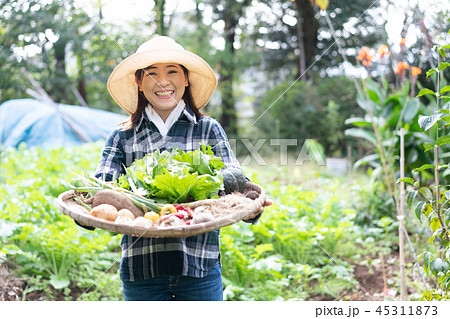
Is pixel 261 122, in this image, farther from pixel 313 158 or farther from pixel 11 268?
pixel 11 268

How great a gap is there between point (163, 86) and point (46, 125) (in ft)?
16.2

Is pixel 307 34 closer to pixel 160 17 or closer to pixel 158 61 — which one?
pixel 160 17

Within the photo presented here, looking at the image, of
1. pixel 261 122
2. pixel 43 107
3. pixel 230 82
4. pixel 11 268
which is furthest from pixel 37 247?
pixel 230 82

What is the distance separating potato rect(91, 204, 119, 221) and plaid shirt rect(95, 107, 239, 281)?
257 millimetres

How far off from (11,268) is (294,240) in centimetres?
168

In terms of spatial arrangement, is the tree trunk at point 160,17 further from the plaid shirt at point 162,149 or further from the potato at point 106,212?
the potato at point 106,212

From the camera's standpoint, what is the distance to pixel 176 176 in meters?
1.41

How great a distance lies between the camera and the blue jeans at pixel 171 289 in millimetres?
1545

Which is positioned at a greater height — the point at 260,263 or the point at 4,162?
the point at 4,162

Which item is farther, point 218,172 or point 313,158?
point 313,158

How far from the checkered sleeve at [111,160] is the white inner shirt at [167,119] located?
0.14m

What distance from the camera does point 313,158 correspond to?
6.23m

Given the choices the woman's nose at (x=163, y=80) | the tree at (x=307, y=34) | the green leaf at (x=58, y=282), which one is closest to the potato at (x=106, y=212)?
the woman's nose at (x=163, y=80)

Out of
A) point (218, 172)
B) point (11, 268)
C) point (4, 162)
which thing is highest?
point (218, 172)
